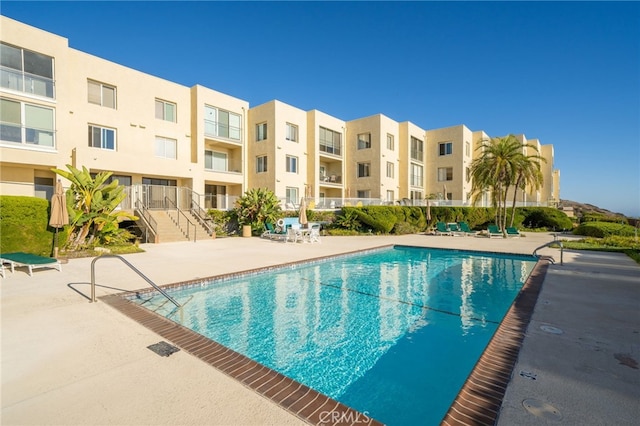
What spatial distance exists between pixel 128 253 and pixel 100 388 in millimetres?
10703

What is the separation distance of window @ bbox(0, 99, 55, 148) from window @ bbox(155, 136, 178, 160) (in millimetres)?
6003

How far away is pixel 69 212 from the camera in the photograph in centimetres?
1156

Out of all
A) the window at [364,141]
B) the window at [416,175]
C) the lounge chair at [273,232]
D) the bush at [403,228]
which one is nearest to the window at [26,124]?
the lounge chair at [273,232]

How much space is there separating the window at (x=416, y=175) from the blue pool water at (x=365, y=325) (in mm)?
25514

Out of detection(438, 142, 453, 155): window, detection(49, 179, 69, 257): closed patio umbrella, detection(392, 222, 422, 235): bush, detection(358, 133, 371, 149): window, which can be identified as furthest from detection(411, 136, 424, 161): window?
detection(49, 179, 69, 257): closed patio umbrella

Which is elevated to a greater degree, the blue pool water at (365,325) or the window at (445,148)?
the window at (445,148)

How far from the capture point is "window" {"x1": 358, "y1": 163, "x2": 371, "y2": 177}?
3180cm

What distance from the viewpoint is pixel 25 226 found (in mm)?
10484

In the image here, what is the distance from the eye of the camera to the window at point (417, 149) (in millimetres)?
34781

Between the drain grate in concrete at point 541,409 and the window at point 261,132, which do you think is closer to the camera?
the drain grate in concrete at point 541,409

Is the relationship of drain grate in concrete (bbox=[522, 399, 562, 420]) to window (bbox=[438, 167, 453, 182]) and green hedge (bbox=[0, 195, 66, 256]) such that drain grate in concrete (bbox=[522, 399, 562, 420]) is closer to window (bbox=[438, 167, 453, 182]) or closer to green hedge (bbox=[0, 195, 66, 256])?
green hedge (bbox=[0, 195, 66, 256])

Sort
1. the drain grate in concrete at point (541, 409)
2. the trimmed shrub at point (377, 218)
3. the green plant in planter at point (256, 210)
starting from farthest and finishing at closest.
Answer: the trimmed shrub at point (377, 218) → the green plant in planter at point (256, 210) → the drain grate in concrete at point (541, 409)

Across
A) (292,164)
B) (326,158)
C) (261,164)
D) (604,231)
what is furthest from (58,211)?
(604,231)

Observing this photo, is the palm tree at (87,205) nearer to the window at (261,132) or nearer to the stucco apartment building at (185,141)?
the stucco apartment building at (185,141)
